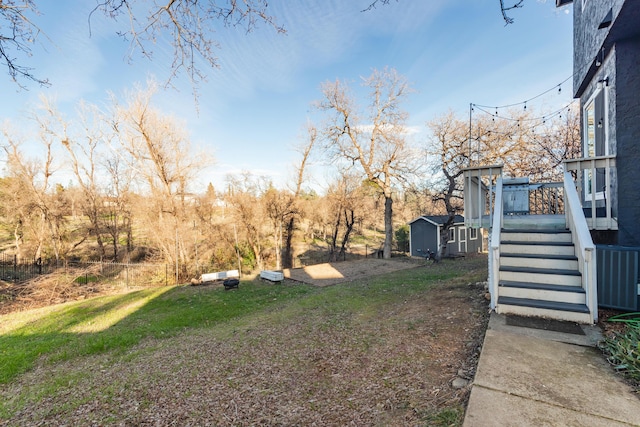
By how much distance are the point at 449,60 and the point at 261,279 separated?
401 inches

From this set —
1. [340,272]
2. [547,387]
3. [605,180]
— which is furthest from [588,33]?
[340,272]

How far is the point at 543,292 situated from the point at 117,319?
28.0 feet

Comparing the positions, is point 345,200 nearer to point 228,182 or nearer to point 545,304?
point 228,182

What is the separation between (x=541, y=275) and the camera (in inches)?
156

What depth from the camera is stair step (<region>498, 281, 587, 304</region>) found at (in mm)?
3609

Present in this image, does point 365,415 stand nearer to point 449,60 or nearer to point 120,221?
point 449,60

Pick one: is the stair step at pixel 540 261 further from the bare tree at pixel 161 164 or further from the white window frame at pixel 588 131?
the bare tree at pixel 161 164

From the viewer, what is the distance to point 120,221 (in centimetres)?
1933

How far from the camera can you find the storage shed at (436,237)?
60.7 ft

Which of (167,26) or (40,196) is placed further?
(40,196)

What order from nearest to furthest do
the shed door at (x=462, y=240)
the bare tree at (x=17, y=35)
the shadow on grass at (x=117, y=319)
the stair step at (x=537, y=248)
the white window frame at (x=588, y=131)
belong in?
the bare tree at (x=17, y=35)
the stair step at (x=537, y=248)
the white window frame at (x=588, y=131)
the shadow on grass at (x=117, y=319)
the shed door at (x=462, y=240)

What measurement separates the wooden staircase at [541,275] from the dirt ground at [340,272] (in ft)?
20.7

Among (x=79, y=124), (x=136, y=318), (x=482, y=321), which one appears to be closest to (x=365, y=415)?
(x=482, y=321)

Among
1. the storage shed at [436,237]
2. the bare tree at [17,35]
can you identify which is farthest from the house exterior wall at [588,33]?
the storage shed at [436,237]
